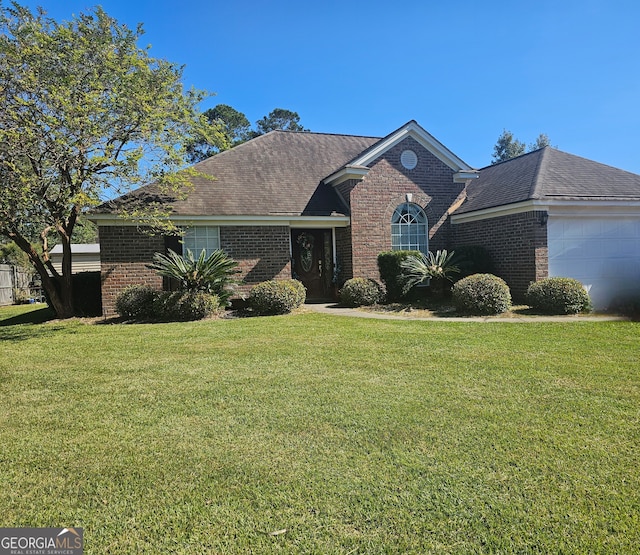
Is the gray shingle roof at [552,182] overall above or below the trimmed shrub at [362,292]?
above

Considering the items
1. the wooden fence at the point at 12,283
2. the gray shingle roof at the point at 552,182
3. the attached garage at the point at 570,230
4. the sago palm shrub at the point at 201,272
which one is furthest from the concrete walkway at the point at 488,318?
the wooden fence at the point at 12,283

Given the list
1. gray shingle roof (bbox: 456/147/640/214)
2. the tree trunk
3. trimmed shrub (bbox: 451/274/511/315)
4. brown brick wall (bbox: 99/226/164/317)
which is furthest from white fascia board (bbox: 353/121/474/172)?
the tree trunk

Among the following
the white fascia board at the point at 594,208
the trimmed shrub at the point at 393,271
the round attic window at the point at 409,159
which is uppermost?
the round attic window at the point at 409,159

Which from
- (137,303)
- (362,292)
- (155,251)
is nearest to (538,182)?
(362,292)

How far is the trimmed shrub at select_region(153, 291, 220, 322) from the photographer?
36.4ft

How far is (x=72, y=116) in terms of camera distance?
9.48 m

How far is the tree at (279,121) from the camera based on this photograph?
165 ft

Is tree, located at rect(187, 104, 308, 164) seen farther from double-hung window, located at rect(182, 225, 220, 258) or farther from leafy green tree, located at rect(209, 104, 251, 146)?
double-hung window, located at rect(182, 225, 220, 258)

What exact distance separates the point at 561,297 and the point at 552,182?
425cm

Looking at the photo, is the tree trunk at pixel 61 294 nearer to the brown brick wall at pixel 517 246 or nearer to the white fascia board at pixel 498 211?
the white fascia board at pixel 498 211

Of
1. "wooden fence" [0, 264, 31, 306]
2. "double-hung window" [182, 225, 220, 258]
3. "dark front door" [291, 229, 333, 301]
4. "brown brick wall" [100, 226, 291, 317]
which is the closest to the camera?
"brown brick wall" [100, 226, 291, 317]

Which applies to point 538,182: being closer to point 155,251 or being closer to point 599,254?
point 599,254

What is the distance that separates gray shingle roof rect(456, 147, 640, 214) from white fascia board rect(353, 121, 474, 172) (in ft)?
4.60

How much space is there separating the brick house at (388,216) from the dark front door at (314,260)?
4 cm
